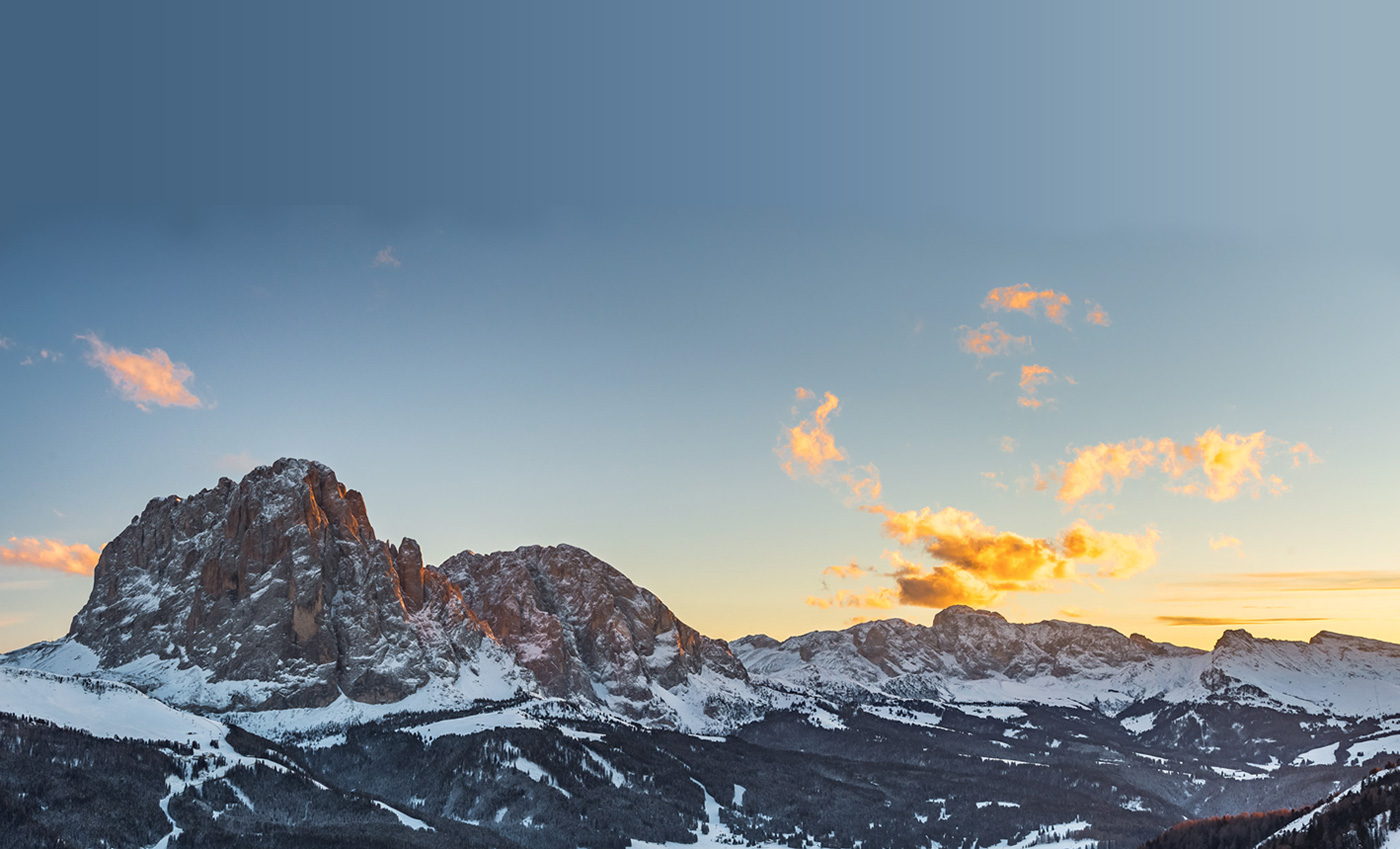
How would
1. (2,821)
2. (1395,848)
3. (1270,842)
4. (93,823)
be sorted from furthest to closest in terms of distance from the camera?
(93,823) → (2,821) → (1270,842) → (1395,848)

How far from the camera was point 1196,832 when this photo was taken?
18812 centimetres

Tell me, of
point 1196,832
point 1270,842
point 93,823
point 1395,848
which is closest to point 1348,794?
point 1270,842

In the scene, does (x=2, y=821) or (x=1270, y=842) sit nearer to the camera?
(x=1270, y=842)

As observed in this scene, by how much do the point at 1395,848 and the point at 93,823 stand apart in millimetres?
221224

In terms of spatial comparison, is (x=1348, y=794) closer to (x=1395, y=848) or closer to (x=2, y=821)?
(x=1395, y=848)

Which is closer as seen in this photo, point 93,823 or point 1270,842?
point 1270,842

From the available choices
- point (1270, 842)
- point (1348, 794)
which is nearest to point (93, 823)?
point (1270, 842)

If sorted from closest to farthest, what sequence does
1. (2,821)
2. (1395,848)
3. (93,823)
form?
(1395,848), (2,821), (93,823)

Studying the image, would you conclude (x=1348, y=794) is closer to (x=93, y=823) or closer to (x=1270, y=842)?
(x=1270, y=842)

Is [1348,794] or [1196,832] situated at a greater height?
[1348,794]

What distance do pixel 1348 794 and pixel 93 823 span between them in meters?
224

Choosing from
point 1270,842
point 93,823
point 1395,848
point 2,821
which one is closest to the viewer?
point 1395,848

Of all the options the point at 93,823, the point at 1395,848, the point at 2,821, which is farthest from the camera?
the point at 93,823

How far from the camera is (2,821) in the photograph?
182m
